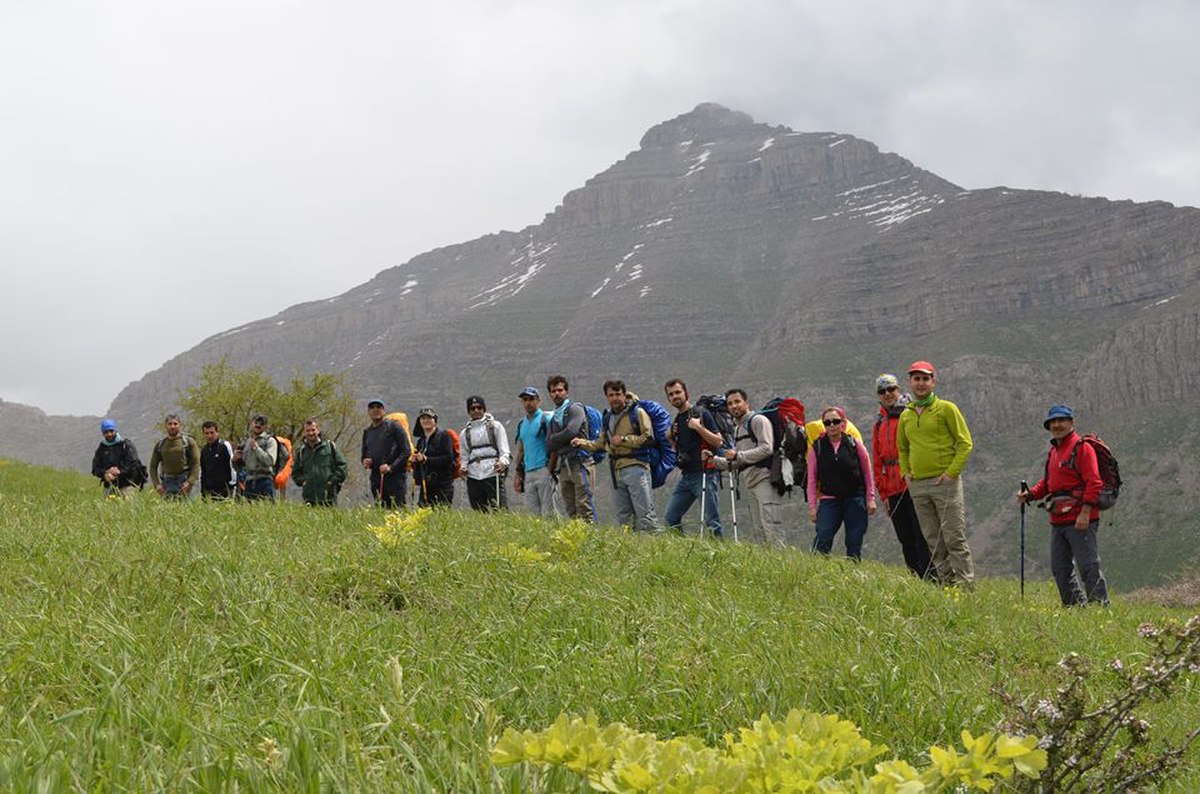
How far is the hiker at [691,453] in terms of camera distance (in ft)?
40.7

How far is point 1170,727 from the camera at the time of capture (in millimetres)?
4180

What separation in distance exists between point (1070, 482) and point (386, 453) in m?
9.32

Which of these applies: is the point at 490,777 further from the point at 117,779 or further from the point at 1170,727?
the point at 1170,727

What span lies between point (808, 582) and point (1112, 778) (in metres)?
3.95

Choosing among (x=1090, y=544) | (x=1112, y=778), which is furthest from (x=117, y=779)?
(x=1090, y=544)

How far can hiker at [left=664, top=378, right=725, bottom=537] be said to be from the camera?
12.4 meters

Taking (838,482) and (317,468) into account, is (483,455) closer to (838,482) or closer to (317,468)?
(317,468)

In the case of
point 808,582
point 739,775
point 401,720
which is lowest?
point 808,582

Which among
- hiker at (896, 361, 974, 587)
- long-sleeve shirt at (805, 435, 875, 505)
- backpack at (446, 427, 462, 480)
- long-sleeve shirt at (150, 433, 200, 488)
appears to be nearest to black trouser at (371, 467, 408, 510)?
backpack at (446, 427, 462, 480)

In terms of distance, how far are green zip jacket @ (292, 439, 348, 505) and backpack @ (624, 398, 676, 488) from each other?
4572mm

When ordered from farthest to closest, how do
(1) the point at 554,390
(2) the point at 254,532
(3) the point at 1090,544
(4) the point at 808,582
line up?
(1) the point at 554,390, (3) the point at 1090,544, (2) the point at 254,532, (4) the point at 808,582

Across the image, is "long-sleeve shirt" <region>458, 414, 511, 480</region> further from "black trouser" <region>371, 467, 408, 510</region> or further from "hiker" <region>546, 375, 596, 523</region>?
"black trouser" <region>371, 467, 408, 510</region>

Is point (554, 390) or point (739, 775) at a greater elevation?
point (554, 390)

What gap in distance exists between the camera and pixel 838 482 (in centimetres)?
1106
